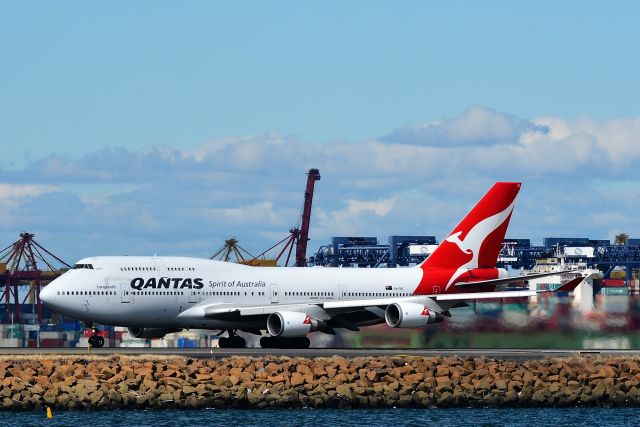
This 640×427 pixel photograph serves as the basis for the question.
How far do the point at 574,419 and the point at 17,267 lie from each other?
13637cm

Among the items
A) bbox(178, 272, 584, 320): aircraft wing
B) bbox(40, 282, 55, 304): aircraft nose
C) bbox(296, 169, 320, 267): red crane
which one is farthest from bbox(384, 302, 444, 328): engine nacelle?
bbox(296, 169, 320, 267): red crane

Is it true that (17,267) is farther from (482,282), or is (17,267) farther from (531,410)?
(531,410)

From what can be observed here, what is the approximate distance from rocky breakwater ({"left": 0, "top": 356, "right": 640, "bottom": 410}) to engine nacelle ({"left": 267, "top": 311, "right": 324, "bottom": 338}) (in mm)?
10826

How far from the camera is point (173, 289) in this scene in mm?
59219

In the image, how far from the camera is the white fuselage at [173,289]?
5838 cm

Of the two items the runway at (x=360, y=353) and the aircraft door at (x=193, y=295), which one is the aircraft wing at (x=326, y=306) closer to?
the aircraft door at (x=193, y=295)

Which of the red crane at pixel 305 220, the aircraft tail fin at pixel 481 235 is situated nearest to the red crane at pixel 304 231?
the red crane at pixel 305 220

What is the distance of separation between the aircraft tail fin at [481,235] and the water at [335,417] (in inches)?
857

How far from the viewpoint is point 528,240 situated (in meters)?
178

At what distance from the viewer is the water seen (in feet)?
132

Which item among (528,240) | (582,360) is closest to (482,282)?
(582,360)

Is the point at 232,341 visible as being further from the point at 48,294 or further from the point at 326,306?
the point at 48,294

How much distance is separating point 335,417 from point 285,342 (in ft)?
61.3

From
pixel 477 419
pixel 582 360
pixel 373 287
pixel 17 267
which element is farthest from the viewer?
pixel 17 267
